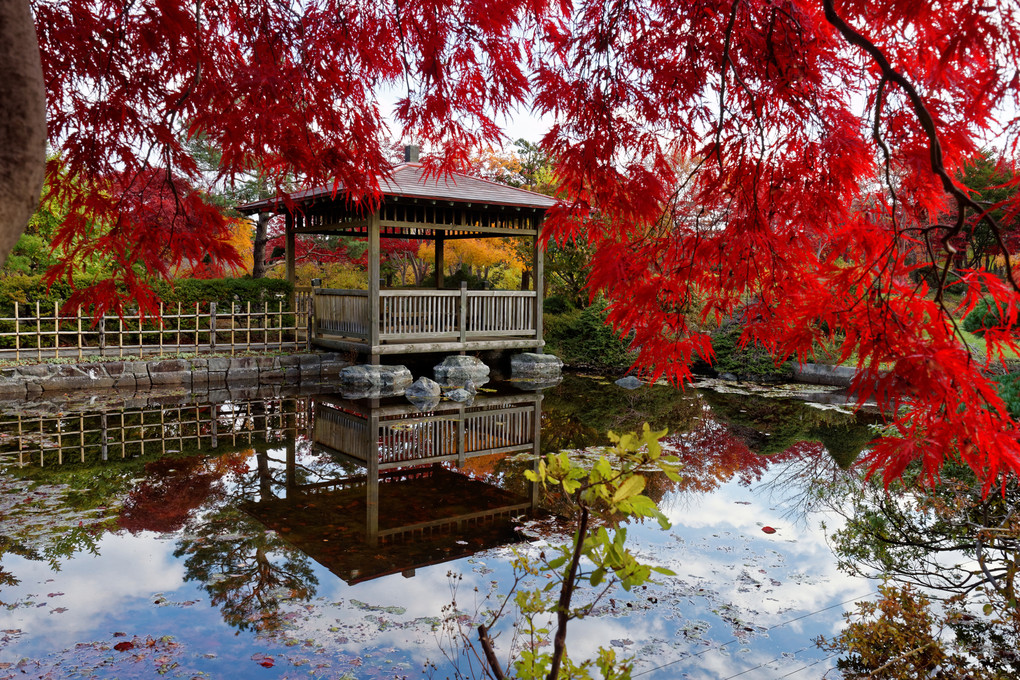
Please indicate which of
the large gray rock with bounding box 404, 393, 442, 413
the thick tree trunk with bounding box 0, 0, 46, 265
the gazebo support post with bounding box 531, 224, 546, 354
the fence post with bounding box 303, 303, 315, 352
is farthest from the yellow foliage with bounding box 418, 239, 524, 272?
the thick tree trunk with bounding box 0, 0, 46, 265

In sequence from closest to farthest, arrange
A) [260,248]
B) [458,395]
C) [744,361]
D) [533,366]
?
[458,395] → [533,366] → [744,361] → [260,248]

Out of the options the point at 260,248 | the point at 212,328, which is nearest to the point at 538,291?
the point at 212,328

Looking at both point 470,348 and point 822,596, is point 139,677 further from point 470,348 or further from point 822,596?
point 470,348

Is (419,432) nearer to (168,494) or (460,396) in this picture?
(460,396)

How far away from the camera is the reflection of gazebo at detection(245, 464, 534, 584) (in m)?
5.16

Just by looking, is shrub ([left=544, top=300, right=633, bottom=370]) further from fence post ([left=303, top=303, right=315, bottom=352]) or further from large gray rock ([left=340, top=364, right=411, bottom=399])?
fence post ([left=303, top=303, right=315, bottom=352])

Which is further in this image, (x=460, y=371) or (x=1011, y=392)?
(x=460, y=371)

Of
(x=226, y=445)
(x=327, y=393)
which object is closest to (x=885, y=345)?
(x=226, y=445)

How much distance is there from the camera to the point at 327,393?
12211mm

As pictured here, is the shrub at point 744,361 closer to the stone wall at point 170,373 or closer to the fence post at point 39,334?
the stone wall at point 170,373

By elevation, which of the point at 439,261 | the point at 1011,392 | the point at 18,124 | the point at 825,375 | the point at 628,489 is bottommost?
the point at 825,375

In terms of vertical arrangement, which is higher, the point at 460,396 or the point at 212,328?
the point at 212,328

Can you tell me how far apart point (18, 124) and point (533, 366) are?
1292cm

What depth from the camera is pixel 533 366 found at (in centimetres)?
1448
